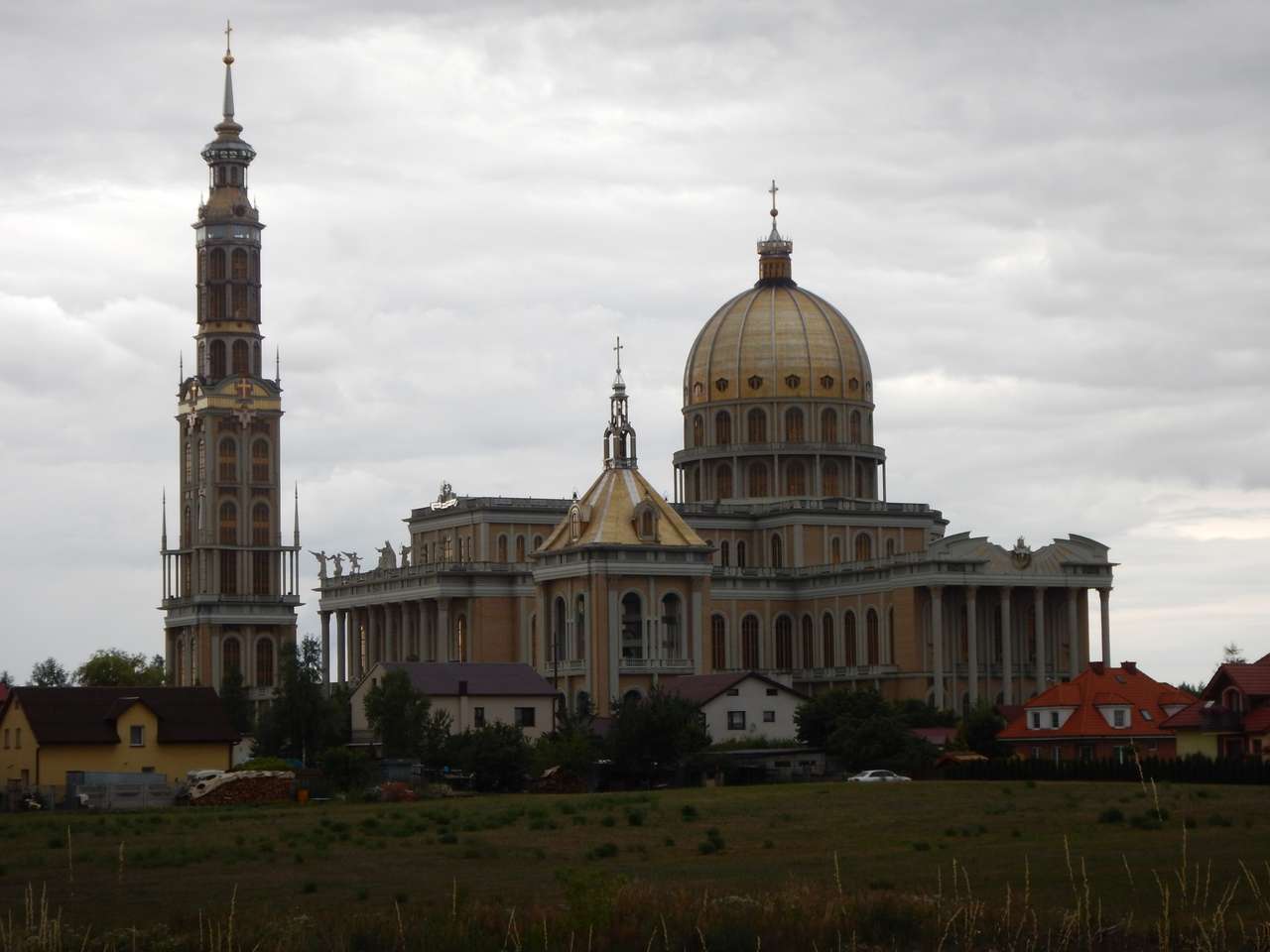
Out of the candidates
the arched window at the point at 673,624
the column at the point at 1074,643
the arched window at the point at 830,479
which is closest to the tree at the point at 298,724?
the arched window at the point at 673,624

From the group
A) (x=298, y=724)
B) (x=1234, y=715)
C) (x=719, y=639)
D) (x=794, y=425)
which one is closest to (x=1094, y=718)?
(x=1234, y=715)

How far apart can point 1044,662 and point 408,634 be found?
39479mm

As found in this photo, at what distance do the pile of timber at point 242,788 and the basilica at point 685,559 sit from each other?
49.4m

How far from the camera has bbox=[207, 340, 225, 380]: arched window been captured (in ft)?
591

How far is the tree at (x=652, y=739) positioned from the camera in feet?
331

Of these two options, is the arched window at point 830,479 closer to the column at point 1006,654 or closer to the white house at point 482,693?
the column at point 1006,654

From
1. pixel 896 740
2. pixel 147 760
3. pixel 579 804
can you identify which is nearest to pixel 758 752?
pixel 896 740

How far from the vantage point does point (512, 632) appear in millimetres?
154750

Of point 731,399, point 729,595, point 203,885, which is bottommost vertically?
point 203,885

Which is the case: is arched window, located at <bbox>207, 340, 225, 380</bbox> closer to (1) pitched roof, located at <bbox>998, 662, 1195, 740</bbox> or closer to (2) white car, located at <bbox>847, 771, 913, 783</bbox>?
(1) pitched roof, located at <bbox>998, 662, 1195, 740</bbox>

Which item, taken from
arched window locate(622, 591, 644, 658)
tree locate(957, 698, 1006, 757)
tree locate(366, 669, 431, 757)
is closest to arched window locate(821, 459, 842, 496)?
arched window locate(622, 591, 644, 658)

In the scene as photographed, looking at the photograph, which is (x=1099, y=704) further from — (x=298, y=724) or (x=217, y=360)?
(x=217, y=360)

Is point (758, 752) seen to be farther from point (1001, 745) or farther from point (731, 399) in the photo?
point (731, 399)

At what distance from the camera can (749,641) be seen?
156m
